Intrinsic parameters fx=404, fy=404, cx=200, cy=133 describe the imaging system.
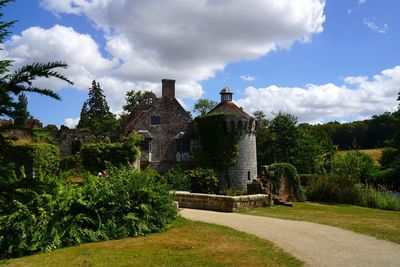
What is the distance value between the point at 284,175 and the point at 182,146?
12.6m

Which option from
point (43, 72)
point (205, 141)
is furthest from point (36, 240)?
point (205, 141)

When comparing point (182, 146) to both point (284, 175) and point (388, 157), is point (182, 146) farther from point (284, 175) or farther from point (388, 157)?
point (388, 157)

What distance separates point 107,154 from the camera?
2914 cm

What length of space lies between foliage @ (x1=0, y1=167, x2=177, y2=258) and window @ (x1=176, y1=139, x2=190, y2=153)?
21656 millimetres

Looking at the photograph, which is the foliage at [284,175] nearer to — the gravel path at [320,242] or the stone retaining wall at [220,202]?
the stone retaining wall at [220,202]

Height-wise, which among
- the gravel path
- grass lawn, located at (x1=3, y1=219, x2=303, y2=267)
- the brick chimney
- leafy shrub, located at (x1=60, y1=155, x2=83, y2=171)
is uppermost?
the brick chimney

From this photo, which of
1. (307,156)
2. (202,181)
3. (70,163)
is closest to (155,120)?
(70,163)

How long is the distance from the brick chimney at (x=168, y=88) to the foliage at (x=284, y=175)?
48.1 ft

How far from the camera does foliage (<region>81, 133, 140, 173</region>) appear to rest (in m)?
29.1

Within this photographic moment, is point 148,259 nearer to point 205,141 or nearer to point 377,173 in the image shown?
point 205,141

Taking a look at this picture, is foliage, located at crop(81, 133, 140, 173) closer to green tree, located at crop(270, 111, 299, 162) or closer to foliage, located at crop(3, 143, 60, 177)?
foliage, located at crop(3, 143, 60, 177)

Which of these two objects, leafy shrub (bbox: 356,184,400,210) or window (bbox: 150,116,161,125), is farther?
window (bbox: 150,116,161,125)

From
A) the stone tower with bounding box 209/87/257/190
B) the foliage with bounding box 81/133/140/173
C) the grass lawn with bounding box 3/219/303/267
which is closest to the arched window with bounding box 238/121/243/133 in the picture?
the stone tower with bounding box 209/87/257/190

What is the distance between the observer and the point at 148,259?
874cm
